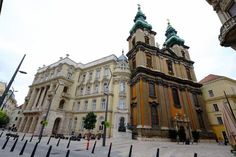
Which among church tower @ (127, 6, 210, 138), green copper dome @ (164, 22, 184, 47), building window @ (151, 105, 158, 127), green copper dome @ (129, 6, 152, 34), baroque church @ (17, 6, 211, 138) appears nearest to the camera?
building window @ (151, 105, 158, 127)

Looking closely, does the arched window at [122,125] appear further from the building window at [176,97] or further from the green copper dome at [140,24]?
the green copper dome at [140,24]

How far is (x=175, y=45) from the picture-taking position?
133 ft

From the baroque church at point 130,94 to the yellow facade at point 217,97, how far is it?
3.20 meters

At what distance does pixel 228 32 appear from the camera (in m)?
13.7

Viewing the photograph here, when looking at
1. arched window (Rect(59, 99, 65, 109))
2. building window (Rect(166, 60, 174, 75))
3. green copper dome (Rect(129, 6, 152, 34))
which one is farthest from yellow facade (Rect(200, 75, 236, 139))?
arched window (Rect(59, 99, 65, 109))

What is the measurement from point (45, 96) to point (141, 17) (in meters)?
33.2

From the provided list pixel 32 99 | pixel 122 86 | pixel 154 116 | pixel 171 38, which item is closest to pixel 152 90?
pixel 154 116

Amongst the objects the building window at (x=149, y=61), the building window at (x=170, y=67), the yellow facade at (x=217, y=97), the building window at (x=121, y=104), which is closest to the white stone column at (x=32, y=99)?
the building window at (x=121, y=104)

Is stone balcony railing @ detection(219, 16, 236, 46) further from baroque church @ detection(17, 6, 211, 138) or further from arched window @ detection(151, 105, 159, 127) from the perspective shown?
arched window @ detection(151, 105, 159, 127)

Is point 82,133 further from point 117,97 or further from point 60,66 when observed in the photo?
point 60,66

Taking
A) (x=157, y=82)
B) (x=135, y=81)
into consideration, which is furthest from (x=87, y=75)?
(x=157, y=82)

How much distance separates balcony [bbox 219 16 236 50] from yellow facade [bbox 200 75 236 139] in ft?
69.8

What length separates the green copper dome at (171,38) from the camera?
41500 millimetres

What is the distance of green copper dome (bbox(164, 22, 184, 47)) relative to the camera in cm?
4150
